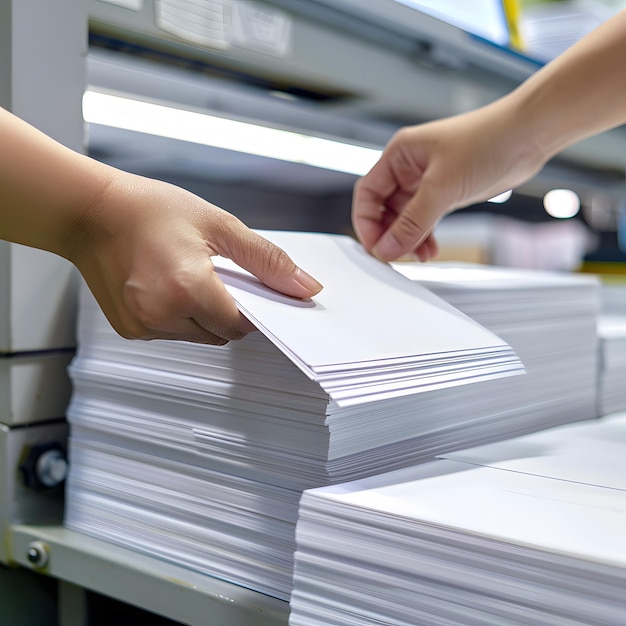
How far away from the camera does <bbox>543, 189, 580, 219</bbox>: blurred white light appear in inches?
124

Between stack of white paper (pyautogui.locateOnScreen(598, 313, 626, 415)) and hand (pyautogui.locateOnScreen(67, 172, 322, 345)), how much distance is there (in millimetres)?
670

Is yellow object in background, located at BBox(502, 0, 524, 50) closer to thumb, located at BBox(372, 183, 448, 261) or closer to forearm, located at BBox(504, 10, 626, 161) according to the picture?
forearm, located at BBox(504, 10, 626, 161)

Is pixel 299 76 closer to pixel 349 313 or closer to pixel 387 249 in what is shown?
pixel 387 249

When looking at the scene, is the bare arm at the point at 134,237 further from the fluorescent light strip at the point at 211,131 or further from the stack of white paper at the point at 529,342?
the fluorescent light strip at the point at 211,131

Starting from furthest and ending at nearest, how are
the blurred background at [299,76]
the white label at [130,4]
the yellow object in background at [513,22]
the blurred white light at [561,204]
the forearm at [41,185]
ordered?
the blurred white light at [561,204] → the yellow object in background at [513,22] → the blurred background at [299,76] → the white label at [130,4] → the forearm at [41,185]

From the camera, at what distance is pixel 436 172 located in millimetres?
1105

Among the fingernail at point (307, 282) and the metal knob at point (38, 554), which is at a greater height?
the fingernail at point (307, 282)

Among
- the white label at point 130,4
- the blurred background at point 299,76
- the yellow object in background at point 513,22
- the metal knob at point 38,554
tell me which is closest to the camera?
the metal knob at point 38,554

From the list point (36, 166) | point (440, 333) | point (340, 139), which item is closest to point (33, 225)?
point (36, 166)

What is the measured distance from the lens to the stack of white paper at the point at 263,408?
27.9 inches

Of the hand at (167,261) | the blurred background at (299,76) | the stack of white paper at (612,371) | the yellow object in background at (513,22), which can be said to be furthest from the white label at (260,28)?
the yellow object in background at (513,22)

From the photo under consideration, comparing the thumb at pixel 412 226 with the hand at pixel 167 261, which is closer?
the hand at pixel 167 261

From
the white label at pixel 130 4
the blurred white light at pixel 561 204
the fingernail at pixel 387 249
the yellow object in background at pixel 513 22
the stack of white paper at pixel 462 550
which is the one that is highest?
the yellow object in background at pixel 513 22

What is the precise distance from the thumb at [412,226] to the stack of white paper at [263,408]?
112 millimetres
